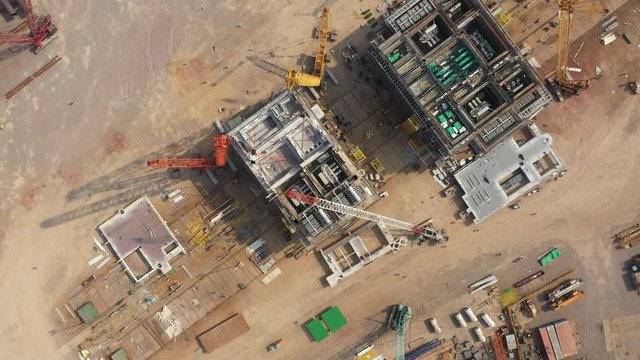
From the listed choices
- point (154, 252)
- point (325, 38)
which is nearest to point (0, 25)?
point (154, 252)

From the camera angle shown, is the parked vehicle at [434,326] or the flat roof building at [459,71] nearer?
the flat roof building at [459,71]

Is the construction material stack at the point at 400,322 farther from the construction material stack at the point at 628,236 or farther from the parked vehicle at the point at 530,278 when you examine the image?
the construction material stack at the point at 628,236

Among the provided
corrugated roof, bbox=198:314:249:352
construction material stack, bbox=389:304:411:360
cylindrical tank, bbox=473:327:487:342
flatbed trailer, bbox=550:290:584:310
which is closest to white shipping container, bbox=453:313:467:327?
cylindrical tank, bbox=473:327:487:342

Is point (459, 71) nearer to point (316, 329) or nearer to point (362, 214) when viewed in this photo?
point (362, 214)

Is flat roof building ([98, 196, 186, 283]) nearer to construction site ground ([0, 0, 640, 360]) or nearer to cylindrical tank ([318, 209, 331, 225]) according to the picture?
construction site ground ([0, 0, 640, 360])

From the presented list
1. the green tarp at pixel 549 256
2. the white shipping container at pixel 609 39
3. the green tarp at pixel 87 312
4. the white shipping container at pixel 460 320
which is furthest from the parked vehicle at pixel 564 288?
the green tarp at pixel 87 312

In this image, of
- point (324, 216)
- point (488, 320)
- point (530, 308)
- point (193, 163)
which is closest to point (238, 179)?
point (193, 163)
